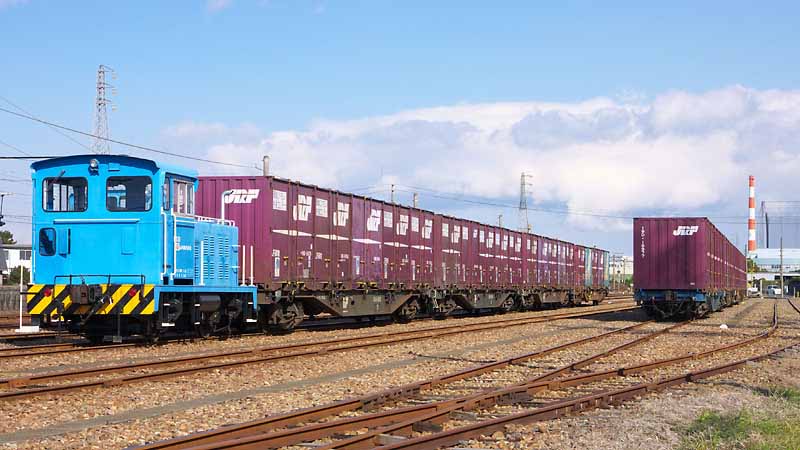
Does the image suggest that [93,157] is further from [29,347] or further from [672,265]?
[672,265]

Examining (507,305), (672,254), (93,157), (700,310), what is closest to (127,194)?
(93,157)

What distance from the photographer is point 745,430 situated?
8.57m

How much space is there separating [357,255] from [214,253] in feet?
24.1

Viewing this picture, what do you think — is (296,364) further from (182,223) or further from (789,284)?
(789,284)

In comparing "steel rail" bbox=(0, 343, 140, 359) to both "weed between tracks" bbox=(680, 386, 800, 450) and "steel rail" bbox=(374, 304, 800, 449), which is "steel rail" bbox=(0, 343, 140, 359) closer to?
"steel rail" bbox=(374, 304, 800, 449)

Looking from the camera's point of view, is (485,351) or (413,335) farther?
(413,335)

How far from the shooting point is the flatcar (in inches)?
811

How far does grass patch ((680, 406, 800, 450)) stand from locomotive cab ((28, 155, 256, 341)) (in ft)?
34.0

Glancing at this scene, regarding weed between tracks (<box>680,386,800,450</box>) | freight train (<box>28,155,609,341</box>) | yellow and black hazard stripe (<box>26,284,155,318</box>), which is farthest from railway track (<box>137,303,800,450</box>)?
freight train (<box>28,155,609,341</box>)

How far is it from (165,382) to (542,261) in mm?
32912

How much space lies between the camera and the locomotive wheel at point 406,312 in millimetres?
28675

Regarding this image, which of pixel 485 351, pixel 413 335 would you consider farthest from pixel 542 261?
pixel 485 351

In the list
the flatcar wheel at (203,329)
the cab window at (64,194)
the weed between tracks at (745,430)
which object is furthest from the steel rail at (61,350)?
the weed between tracks at (745,430)

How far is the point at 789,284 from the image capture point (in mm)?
133375
